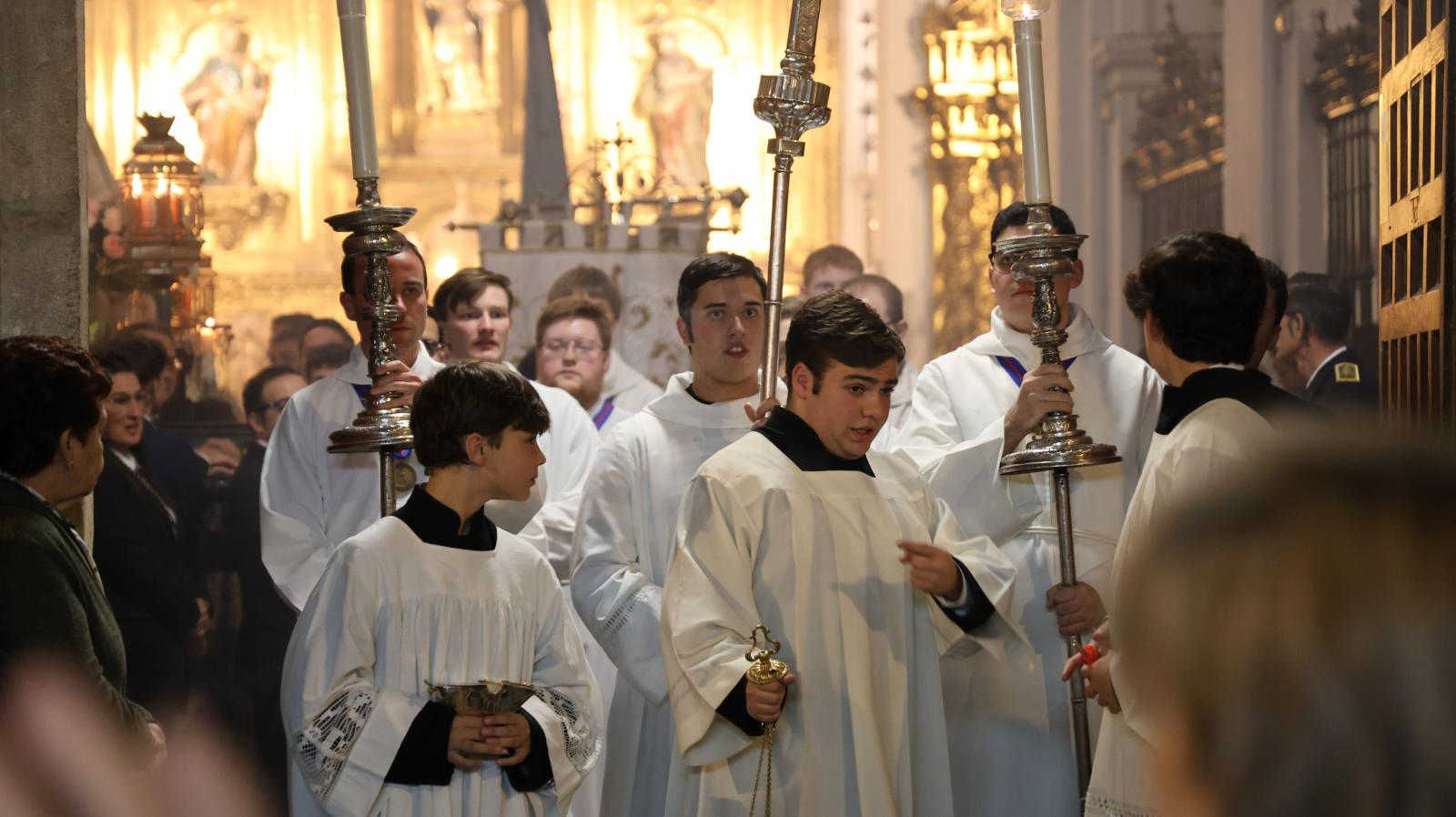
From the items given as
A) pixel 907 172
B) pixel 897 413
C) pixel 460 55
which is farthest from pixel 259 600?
pixel 460 55

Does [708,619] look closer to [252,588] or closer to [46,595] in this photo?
[46,595]

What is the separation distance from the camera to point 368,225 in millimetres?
3307

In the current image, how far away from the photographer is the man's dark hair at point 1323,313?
6.79m

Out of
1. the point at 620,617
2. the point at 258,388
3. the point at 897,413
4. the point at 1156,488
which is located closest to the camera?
the point at 1156,488

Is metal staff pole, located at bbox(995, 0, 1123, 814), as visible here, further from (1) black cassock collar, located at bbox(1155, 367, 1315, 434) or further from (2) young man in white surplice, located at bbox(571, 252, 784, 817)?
(2) young man in white surplice, located at bbox(571, 252, 784, 817)

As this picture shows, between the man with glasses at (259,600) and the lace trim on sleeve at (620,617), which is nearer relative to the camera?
the lace trim on sleeve at (620,617)

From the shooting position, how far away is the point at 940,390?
4.36 m

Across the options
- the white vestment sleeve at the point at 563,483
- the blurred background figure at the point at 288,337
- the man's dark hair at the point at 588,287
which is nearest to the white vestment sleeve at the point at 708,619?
the white vestment sleeve at the point at 563,483

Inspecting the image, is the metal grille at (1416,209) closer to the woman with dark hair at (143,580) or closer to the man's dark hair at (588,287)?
the woman with dark hair at (143,580)

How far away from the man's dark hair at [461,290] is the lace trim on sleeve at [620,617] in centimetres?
183

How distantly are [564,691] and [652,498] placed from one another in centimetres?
85

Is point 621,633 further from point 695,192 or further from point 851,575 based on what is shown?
point 695,192

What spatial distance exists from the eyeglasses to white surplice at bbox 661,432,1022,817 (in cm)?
335

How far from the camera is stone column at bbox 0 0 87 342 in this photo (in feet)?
13.6
